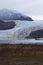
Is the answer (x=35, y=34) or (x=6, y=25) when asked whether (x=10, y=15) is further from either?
(x=35, y=34)

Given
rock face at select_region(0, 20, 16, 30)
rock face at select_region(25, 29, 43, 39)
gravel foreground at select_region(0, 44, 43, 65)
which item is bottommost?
gravel foreground at select_region(0, 44, 43, 65)

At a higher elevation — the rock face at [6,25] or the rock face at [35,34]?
the rock face at [6,25]

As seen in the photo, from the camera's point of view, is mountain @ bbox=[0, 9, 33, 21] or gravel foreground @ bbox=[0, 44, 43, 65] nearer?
gravel foreground @ bbox=[0, 44, 43, 65]

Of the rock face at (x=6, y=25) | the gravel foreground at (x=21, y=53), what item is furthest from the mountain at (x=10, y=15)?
the gravel foreground at (x=21, y=53)

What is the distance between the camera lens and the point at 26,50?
1070 millimetres

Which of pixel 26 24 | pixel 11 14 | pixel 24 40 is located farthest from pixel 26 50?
pixel 11 14

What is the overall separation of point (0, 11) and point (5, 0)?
0.29 ft

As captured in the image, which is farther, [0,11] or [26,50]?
[0,11]

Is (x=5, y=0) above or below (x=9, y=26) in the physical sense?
above

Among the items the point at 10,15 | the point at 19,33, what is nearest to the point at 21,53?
the point at 19,33

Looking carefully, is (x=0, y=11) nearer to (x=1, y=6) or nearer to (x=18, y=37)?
(x=1, y=6)

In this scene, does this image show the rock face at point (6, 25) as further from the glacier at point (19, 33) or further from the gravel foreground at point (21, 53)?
the gravel foreground at point (21, 53)

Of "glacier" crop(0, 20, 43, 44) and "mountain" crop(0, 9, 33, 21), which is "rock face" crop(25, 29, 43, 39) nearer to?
"glacier" crop(0, 20, 43, 44)

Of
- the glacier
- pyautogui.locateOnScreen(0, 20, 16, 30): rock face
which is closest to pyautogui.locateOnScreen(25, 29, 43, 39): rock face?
the glacier
